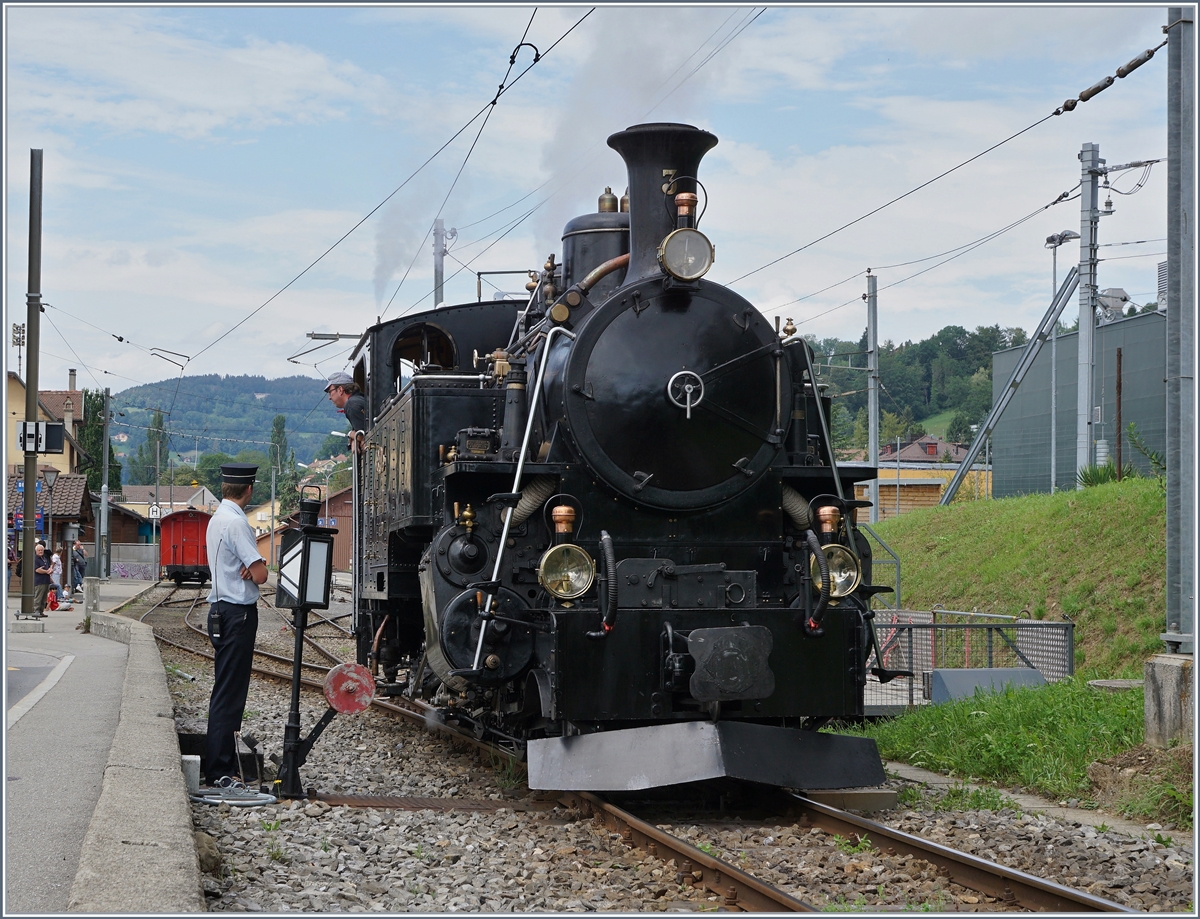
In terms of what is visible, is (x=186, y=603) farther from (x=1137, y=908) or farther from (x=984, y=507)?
(x=1137, y=908)

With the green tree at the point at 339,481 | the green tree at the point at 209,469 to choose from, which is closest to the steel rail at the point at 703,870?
the green tree at the point at 339,481

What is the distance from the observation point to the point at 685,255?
713 cm

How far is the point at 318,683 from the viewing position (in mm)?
13508

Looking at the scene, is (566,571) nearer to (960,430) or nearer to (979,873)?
(979,873)

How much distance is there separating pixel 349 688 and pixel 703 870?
9.19 feet

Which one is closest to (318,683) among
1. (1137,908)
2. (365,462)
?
(365,462)

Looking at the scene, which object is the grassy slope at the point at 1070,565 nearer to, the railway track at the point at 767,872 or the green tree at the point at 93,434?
the railway track at the point at 767,872

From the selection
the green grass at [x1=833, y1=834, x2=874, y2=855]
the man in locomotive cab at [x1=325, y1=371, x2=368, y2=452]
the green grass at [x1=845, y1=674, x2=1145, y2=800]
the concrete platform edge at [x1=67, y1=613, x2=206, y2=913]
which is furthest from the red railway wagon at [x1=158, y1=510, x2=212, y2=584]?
the green grass at [x1=833, y1=834, x2=874, y2=855]

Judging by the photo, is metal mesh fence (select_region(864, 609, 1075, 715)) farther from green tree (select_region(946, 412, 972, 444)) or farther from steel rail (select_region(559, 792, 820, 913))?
green tree (select_region(946, 412, 972, 444))

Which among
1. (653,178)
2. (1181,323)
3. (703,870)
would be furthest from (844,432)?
(703,870)

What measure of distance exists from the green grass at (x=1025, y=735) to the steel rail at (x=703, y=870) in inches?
119

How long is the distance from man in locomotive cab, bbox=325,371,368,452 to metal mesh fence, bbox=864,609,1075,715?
4.90m

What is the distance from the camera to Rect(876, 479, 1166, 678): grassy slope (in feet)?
43.8

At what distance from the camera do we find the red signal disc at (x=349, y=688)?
7207 millimetres
